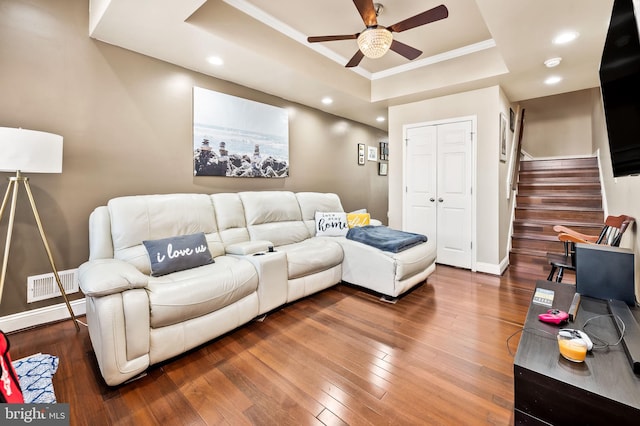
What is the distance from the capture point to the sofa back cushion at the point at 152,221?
7.34 ft

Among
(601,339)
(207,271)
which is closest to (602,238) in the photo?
(601,339)

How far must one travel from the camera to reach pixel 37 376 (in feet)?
5.12

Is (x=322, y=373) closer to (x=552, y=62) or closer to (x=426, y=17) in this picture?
(x=426, y=17)

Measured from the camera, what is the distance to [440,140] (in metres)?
4.04

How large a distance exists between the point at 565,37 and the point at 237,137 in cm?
336

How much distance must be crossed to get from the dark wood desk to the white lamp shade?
9.47ft

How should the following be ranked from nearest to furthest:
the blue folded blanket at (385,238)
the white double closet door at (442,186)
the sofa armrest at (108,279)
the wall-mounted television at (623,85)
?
1. the wall-mounted television at (623,85)
2. the sofa armrest at (108,279)
3. the blue folded blanket at (385,238)
4. the white double closet door at (442,186)

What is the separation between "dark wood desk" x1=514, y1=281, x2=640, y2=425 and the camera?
2.72ft

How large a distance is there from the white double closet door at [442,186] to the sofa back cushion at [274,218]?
6.06ft

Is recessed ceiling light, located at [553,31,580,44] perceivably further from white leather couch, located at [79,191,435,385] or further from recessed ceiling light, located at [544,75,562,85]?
white leather couch, located at [79,191,435,385]

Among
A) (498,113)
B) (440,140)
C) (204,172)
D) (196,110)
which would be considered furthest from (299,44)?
(498,113)

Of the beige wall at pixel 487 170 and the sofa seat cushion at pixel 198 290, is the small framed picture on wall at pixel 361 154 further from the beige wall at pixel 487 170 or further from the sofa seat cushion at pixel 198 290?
the sofa seat cushion at pixel 198 290

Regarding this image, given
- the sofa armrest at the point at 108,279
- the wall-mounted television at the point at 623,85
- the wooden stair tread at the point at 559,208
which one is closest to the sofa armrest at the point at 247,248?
the sofa armrest at the point at 108,279

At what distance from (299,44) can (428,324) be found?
3.20 m
